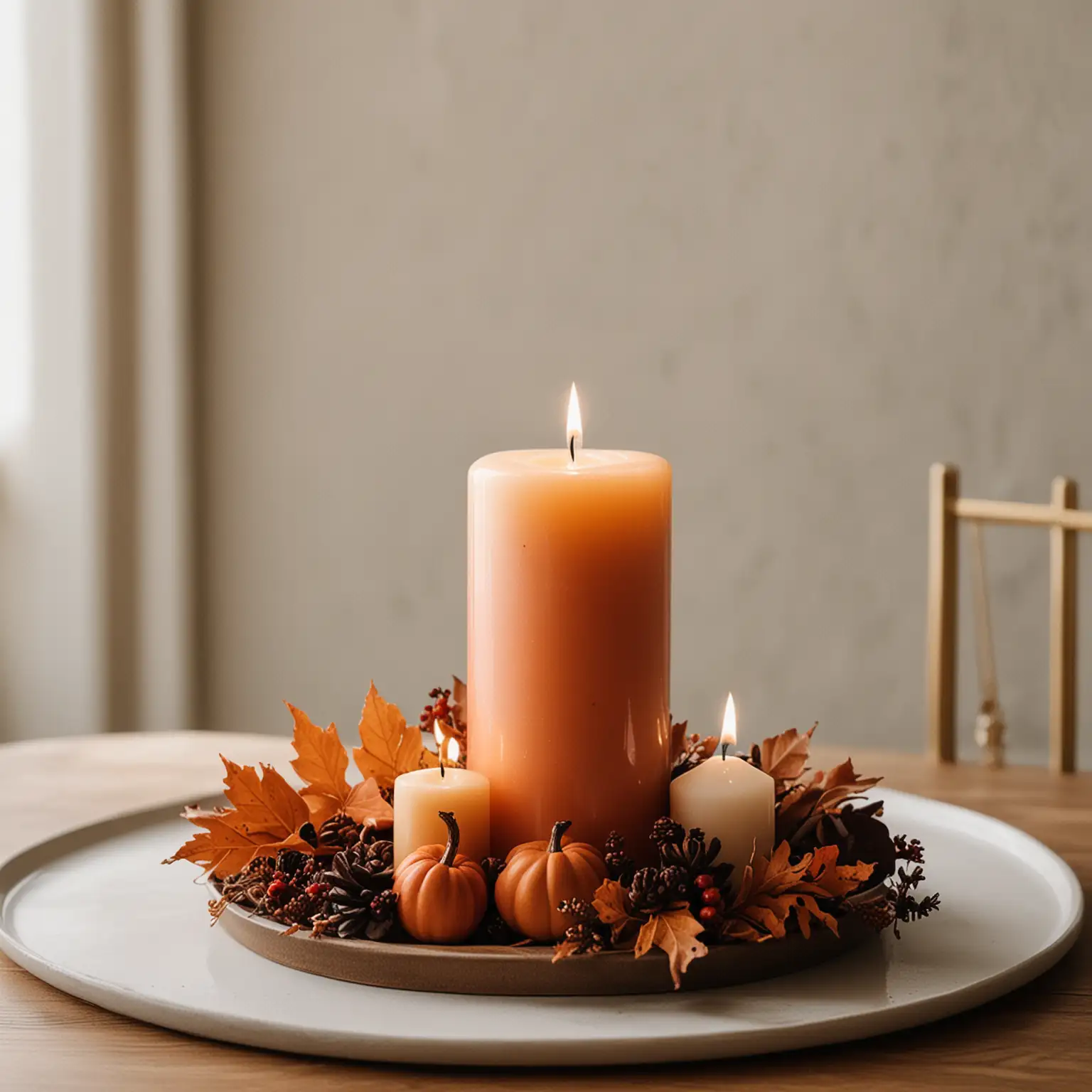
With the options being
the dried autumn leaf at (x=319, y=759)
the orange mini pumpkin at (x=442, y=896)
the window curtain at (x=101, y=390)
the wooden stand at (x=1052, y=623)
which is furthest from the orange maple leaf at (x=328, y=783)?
the window curtain at (x=101, y=390)

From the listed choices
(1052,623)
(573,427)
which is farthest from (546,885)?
(1052,623)

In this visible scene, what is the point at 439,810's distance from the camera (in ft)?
2.08

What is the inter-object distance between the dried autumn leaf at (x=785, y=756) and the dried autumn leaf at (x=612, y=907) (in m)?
0.18

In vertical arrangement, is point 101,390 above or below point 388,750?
above

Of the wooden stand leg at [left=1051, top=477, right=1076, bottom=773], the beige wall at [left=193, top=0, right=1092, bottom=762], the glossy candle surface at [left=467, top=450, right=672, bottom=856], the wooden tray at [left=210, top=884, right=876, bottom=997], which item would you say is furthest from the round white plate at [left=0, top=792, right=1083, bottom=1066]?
the beige wall at [left=193, top=0, right=1092, bottom=762]

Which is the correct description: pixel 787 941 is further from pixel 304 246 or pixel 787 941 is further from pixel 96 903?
pixel 304 246

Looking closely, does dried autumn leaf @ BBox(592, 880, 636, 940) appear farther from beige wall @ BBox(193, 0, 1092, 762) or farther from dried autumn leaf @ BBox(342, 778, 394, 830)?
beige wall @ BBox(193, 0, 1092, 762)

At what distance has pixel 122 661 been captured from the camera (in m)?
2.72

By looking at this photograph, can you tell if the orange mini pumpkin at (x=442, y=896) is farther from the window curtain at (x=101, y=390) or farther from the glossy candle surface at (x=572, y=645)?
the window curtain at (x=101, y=390)

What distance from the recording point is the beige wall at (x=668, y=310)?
2533mm

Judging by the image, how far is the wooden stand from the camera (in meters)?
1.27

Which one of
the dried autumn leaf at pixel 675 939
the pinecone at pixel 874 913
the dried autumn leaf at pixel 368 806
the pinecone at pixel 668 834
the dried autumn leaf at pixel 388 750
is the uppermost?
the dried autumn leaf at pixel 388 750

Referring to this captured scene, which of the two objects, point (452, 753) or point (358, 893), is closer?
point (358, 893)

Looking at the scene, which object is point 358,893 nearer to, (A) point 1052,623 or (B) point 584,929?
(B) point 584,929
